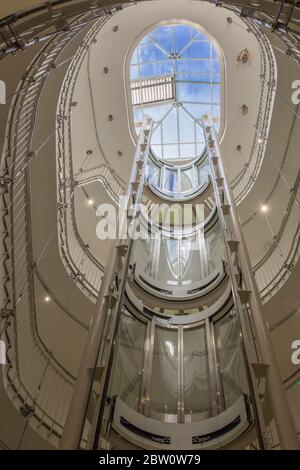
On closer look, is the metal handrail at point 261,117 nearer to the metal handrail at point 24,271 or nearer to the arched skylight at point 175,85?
the arched skylight at point 175,85

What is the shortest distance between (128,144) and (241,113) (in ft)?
14.4

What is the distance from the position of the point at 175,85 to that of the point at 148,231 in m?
9.13

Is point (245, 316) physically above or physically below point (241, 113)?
below

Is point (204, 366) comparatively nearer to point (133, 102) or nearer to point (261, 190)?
point (261, 190)

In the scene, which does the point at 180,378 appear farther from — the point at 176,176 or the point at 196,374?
the point at 176,176

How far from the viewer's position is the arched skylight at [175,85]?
1573cm

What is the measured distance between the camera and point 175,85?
17.0 metres

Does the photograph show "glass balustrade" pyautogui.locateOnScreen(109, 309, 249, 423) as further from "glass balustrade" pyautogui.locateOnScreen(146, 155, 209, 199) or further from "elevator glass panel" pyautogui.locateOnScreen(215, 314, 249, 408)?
"glass balustrade" pyautogui.locateOnScreen(146, 155, 209, 199)

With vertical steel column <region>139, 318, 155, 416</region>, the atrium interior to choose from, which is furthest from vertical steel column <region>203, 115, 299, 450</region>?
vertical steel column <region>139, 318, 155, 416</region>

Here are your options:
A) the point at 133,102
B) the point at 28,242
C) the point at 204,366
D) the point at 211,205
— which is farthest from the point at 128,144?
the point at 204,366

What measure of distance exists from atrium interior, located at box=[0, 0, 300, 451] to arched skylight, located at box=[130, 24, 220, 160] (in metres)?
0.06

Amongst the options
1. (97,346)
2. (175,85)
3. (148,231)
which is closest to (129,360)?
(97,346)

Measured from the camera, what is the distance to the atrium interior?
13.5 ft

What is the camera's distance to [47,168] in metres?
8.85
